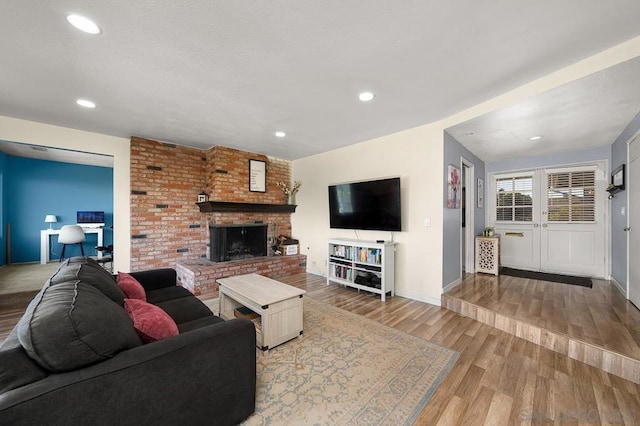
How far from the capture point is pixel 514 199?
4.98 m

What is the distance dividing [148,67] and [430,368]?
3480 mm

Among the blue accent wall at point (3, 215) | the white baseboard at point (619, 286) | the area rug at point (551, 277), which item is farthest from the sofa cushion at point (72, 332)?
the blue accent wall at point (3, 215)

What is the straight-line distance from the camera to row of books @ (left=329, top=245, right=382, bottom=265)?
3721 millimetres

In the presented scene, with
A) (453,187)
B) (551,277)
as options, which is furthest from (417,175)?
(551,277)

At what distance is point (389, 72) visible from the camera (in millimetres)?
2178

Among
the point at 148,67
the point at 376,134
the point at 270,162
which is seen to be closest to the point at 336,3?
the point at 148,67

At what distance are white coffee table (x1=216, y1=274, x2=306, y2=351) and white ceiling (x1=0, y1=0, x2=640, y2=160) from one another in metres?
2.08

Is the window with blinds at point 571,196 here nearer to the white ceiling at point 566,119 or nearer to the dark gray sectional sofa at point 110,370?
the white ceiling at point 566,119

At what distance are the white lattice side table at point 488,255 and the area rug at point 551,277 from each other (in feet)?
1.10

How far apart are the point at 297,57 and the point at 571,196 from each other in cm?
537

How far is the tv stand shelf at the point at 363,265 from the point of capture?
3.62 metres

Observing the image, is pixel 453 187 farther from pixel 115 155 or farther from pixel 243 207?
pixel 115 155

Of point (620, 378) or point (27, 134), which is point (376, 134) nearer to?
point (620, 378)

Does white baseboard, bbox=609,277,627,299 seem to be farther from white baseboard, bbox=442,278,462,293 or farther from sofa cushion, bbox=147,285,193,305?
sofa cushion, bbox=147,285,193,305
